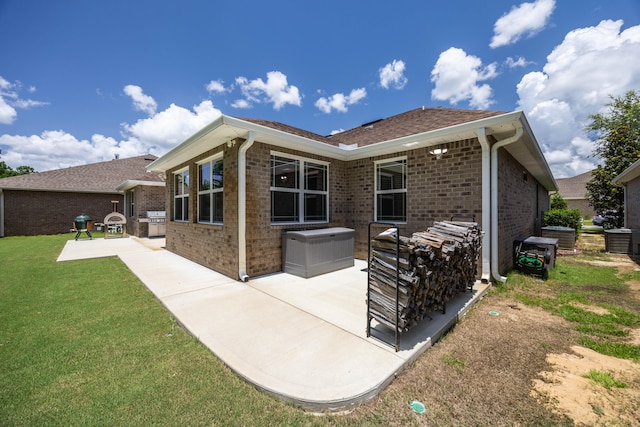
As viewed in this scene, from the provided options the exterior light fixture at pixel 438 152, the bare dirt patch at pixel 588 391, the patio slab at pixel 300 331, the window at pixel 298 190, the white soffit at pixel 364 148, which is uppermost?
the white soffit at pixel 364 148

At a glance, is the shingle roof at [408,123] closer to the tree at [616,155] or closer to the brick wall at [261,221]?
the brick wall at [261,221]

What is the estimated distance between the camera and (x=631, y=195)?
11.6 m

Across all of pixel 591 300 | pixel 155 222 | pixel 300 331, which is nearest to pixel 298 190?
pixel 300 331

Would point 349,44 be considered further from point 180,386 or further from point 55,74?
point 180,386

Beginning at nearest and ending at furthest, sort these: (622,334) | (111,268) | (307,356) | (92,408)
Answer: (92,408), (307,356), (622,334), (111,268)

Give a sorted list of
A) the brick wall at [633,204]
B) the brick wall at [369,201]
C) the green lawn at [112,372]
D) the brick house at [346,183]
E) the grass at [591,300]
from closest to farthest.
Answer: the green lawn at [112,372], the grass at [591,300], the brick house at [346,183], the brick wall at [369,201], the brick wall at [633,204]

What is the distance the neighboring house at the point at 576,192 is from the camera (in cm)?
3156

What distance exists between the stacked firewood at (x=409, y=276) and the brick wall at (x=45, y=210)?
22.8m

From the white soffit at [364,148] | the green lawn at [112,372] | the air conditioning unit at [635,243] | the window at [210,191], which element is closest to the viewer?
the green lawn at [112,372]

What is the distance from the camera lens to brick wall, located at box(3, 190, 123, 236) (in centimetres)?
1555

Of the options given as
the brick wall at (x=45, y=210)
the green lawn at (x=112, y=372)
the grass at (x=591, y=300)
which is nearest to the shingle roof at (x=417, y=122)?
the grass at (x=591, y=300)

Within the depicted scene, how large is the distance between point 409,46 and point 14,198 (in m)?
24.3

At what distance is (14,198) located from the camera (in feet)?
51.2

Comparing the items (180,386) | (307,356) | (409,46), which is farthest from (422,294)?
(409,46)
